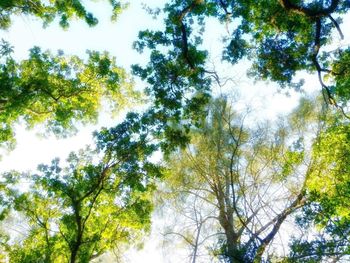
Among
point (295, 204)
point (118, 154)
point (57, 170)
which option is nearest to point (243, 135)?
point (295, 204)

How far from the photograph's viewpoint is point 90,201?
14.1m

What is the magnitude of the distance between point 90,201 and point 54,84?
5595 millimetres

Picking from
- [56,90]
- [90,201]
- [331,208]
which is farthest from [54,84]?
[331,208]

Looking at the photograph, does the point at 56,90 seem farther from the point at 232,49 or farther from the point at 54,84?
the point at 232,49

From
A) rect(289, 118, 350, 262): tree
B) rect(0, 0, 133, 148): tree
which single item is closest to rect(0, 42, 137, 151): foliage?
rect(0, 0, 133, 148): tree

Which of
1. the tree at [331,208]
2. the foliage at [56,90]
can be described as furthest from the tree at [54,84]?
the tree at [331,208]

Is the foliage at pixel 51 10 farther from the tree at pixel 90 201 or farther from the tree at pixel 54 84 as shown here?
the tree at pixel 90 201

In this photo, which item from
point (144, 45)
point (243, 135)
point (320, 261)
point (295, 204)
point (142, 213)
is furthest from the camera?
point (243, 135)

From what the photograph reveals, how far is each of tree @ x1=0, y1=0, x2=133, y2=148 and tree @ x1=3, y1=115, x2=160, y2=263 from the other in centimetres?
345

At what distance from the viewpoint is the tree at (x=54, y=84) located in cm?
1422

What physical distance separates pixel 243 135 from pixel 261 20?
7.20m

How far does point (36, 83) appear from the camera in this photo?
47.8 feet

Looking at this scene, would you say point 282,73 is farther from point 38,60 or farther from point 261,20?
point 38,60

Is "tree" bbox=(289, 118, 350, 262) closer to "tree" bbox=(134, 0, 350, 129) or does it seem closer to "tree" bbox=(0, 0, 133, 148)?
"tree" bbox=(134, 0, 350, 129)
